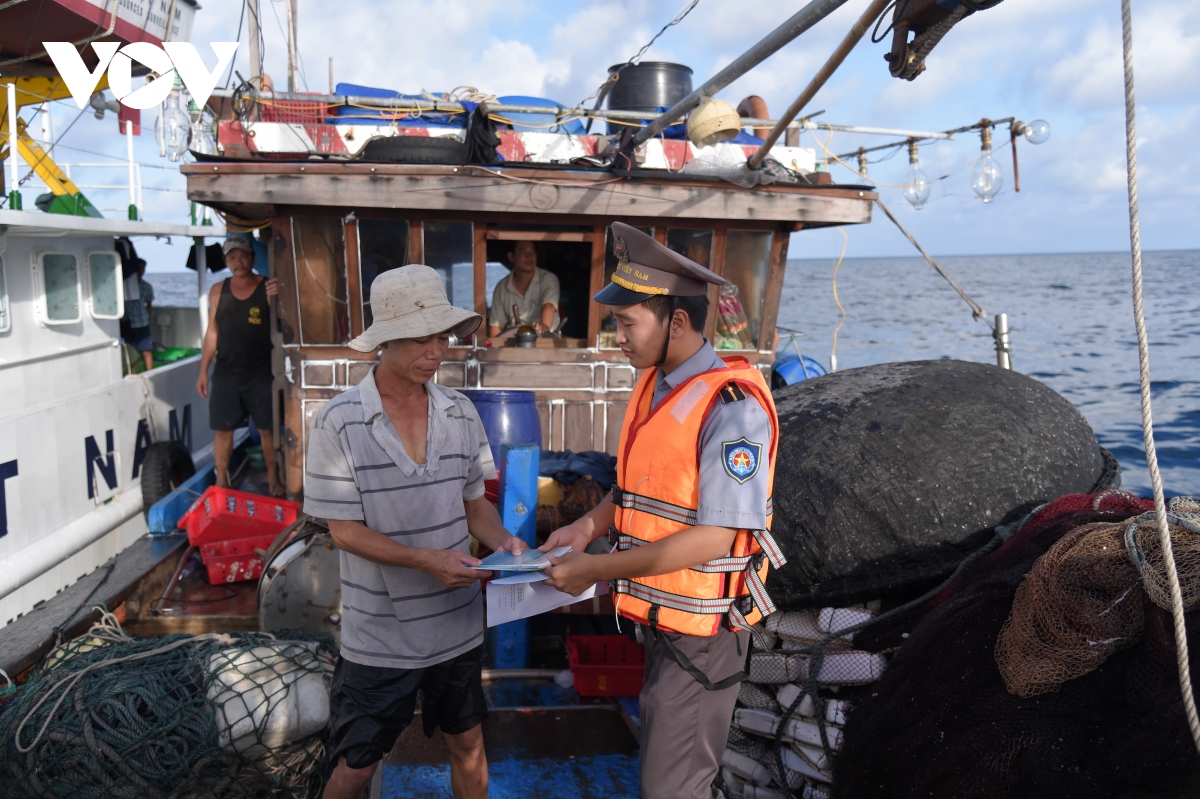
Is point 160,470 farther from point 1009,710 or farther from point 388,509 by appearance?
point 1009,710

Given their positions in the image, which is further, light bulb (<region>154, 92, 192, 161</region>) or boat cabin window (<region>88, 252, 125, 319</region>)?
boat cabin window (<region>88, 252, 125, 319</region>)

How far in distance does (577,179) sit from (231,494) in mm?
3232

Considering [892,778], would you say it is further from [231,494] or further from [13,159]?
[13,159]

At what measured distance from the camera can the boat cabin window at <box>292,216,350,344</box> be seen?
614cm

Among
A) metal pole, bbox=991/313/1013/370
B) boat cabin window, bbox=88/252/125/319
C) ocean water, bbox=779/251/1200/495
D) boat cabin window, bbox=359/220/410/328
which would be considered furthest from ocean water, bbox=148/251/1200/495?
boat cabin window, bbox=88/252/125/319

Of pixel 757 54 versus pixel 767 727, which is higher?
pixel 757 54

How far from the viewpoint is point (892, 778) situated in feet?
9.69

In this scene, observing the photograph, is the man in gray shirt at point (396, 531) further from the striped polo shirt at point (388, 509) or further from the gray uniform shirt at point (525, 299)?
the gray uniform shirt at point (525, 299)

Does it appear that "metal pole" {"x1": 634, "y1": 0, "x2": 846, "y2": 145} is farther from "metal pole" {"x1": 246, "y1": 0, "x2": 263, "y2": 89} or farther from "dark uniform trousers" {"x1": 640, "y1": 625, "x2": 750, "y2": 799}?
"metal pole" {"x1": 246, "y1": 0, "x2": 263, "y2": 89}

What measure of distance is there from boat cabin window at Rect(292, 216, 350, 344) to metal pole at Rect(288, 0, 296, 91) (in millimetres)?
2764

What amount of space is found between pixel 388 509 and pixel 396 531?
82 mm

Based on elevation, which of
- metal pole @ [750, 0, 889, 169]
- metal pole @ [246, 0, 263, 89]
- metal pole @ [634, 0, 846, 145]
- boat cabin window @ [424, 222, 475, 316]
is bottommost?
boat cabin window @ [424, 222, 475, 316]

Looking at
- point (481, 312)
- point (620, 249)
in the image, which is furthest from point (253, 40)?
point (620, 249)

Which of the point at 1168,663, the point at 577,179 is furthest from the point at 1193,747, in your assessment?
the point at 577,179
